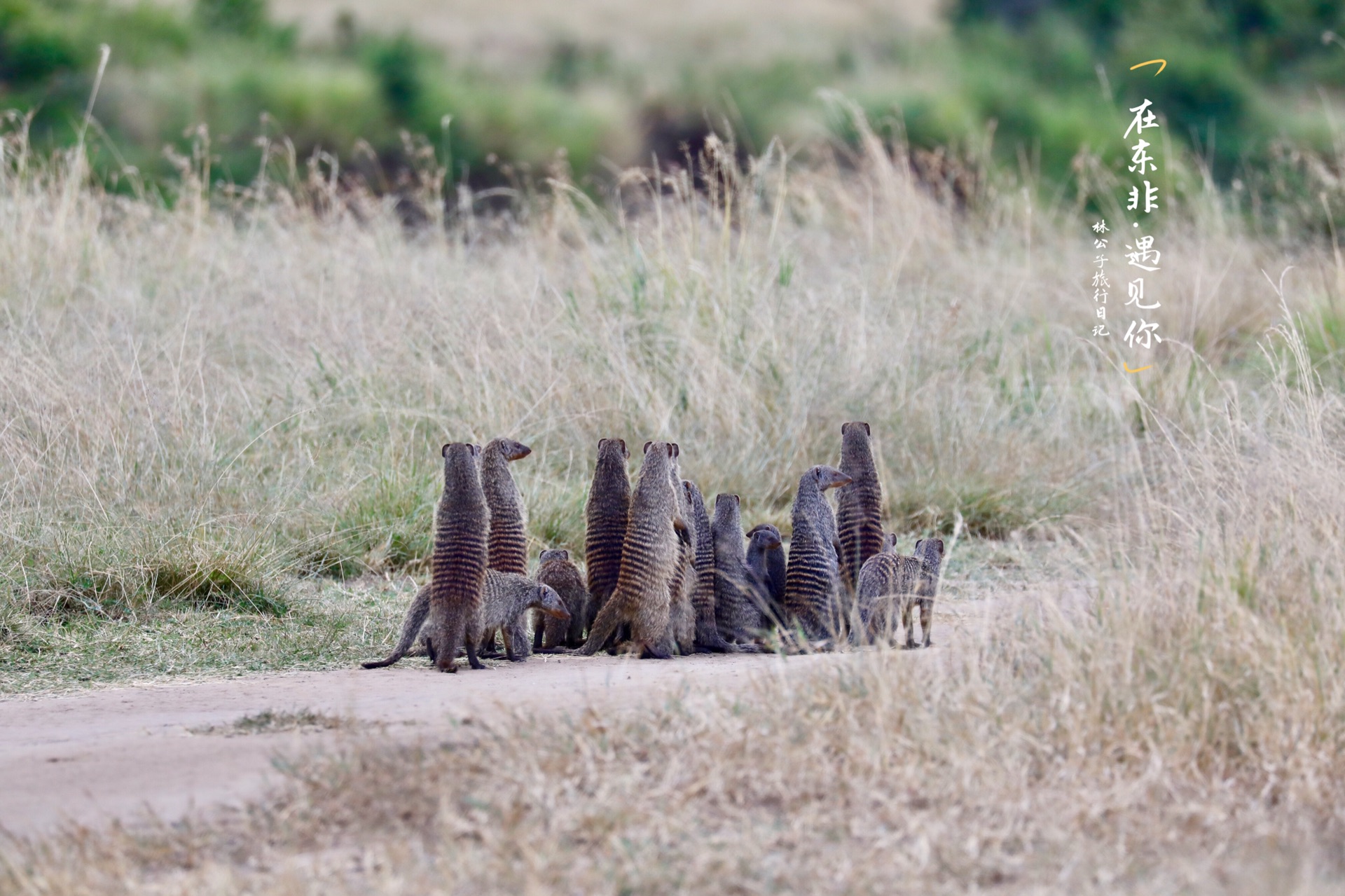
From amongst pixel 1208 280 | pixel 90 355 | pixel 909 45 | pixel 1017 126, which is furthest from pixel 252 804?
pixel 909 45

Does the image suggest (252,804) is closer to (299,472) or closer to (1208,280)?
(299,472)

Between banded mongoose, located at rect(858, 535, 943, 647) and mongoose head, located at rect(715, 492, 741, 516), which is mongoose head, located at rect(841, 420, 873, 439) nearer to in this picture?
mongoose head, located at rect(715, 492, 741, 516)

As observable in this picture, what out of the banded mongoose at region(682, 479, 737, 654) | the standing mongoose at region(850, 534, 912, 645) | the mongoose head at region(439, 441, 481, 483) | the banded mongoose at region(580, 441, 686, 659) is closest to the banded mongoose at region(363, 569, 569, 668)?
the banded mongoose at region(580, 441, 686, 659)

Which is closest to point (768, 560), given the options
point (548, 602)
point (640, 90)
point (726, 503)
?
point (726, 503)

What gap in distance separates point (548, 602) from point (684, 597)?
453 mm

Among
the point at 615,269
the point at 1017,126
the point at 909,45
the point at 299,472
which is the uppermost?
the point at 909,45

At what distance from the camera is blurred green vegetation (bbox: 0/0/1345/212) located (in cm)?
1881

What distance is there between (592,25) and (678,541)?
26.8 meters

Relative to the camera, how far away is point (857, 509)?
5.71 metres

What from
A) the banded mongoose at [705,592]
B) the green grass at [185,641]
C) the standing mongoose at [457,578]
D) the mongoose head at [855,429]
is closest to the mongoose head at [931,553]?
the mongoose head at [855,429]

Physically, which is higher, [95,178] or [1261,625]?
[95,178]

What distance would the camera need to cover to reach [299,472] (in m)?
6.87

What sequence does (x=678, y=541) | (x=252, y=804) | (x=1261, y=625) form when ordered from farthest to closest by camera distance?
(x=678, y=541) < (x=1261, y=625) < (x=252, y=804)

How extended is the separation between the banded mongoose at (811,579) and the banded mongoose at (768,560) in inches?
7.1
